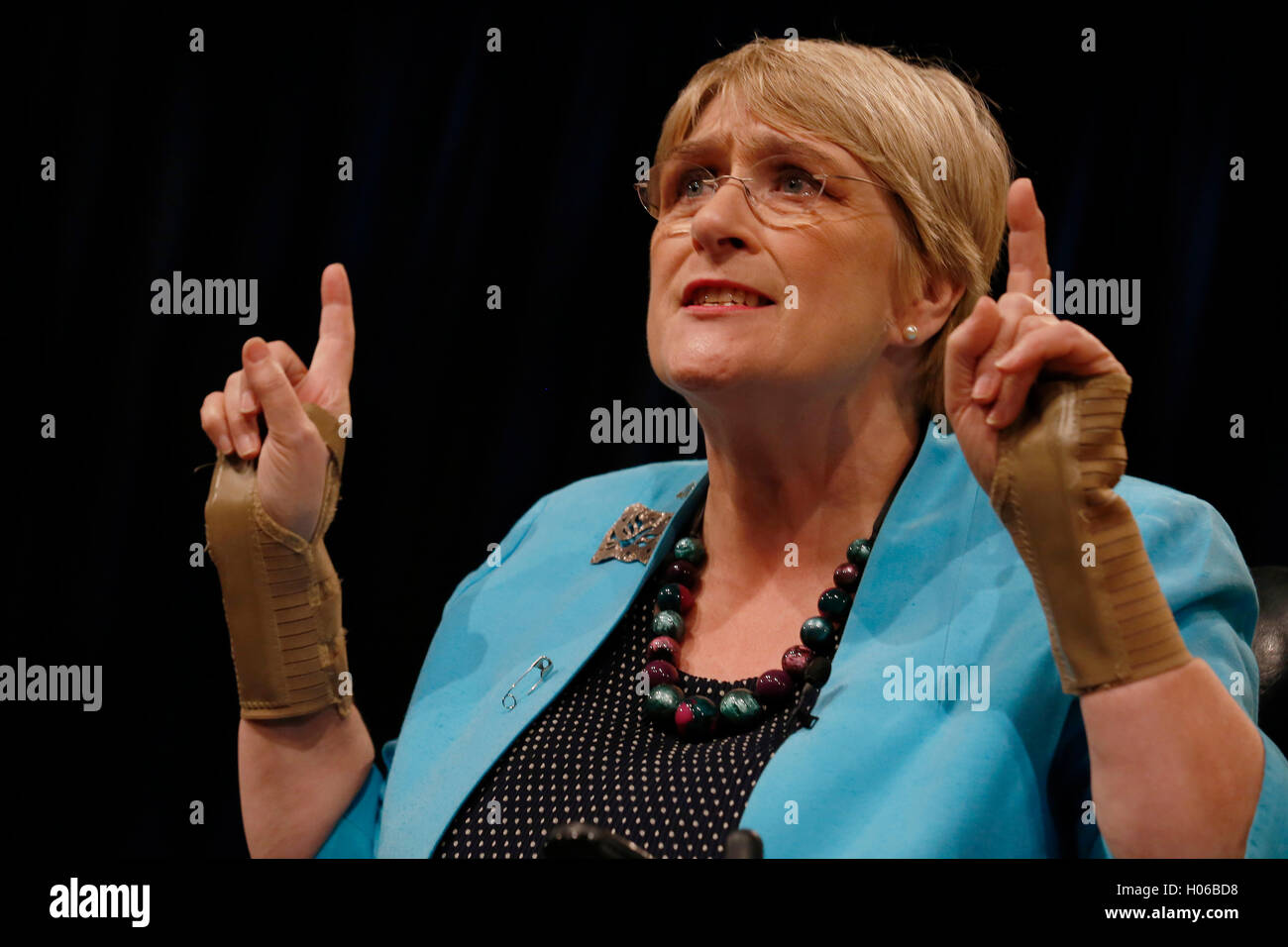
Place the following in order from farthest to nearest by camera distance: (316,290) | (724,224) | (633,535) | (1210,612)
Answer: (316,290) < (633,535) < (724,224) < (1210,612)

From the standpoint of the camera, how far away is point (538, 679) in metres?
1.47

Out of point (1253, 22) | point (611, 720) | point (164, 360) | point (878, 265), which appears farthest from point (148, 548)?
point (1253, 22)

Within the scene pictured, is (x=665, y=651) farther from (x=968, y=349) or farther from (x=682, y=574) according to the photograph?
(x=968, y=349)

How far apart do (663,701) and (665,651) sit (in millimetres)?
84

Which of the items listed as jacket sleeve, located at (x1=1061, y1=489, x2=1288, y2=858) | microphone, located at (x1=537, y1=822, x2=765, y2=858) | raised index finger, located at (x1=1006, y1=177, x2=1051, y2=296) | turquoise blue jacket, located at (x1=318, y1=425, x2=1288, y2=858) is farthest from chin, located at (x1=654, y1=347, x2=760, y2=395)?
microphone, located at (x1=537, y1=822, x2=765, y2=858)

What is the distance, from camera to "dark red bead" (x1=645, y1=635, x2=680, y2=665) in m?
1.44

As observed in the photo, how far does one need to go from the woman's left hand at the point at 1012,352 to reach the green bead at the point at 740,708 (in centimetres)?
40

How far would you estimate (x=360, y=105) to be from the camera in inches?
83.8

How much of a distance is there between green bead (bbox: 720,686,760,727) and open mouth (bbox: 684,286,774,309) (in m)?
0.45

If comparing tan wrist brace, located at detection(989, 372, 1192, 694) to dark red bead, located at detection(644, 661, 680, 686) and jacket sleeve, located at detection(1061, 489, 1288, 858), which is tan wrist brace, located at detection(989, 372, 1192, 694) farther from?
dark red bead, located at detection(644, 661, 680, 686)

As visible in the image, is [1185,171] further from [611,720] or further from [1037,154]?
[611,720]

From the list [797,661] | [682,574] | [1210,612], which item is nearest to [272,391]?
Result: [682,574]

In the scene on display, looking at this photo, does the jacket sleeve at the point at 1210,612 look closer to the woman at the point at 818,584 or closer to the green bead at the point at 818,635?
the woman at the point at 818,584

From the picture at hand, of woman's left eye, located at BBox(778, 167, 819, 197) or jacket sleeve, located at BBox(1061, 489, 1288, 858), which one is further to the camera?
woman's left eye, located at BBox(778, 167, 819, 197)
